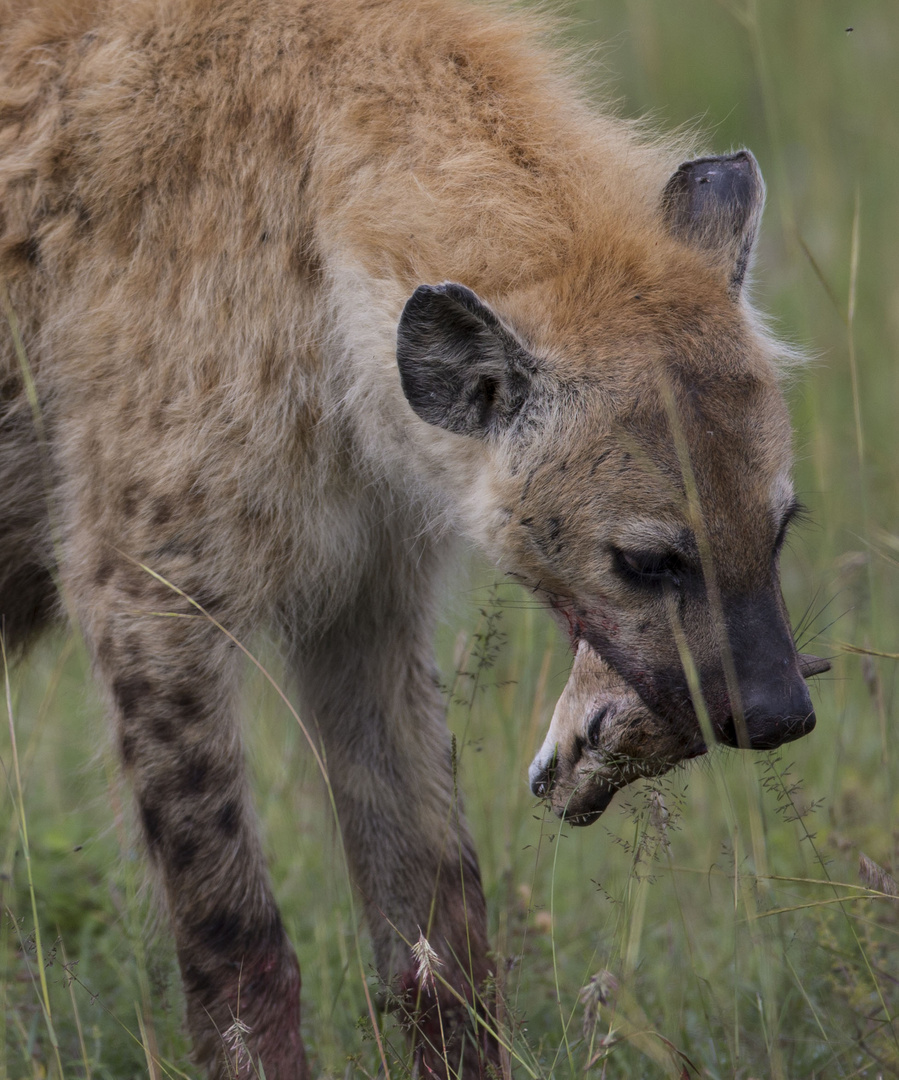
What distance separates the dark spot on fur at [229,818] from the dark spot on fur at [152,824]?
0.13 metres

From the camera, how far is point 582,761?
2805 millimetres

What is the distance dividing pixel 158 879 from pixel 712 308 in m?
1.76

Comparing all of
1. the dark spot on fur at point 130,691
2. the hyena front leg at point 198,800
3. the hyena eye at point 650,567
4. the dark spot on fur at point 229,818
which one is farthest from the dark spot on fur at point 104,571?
the hyena eye at point 650,567

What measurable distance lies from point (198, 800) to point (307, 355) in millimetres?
1014

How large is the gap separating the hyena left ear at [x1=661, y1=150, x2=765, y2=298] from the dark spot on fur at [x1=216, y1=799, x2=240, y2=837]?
5.17 ft

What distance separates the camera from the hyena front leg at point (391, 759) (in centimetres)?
352

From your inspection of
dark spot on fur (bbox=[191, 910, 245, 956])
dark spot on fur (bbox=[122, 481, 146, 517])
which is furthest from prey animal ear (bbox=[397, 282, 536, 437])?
dark spot on fur (bbox=[191, 910, 245, 956])

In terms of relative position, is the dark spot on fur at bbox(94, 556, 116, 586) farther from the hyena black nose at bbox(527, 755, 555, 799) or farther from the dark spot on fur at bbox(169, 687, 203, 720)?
the hyena black nose at bbox(527, 755, 555, 799)

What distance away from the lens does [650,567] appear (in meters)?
2.64

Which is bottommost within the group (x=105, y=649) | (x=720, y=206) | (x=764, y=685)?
(x=105, y=649)

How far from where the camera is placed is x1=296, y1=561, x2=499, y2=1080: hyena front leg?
352 cm

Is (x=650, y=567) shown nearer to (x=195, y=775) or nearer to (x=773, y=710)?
(x=773, y=710)

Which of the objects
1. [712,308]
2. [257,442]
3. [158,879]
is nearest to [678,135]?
[712,308]

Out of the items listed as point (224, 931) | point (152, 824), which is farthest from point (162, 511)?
point (224, 931)
